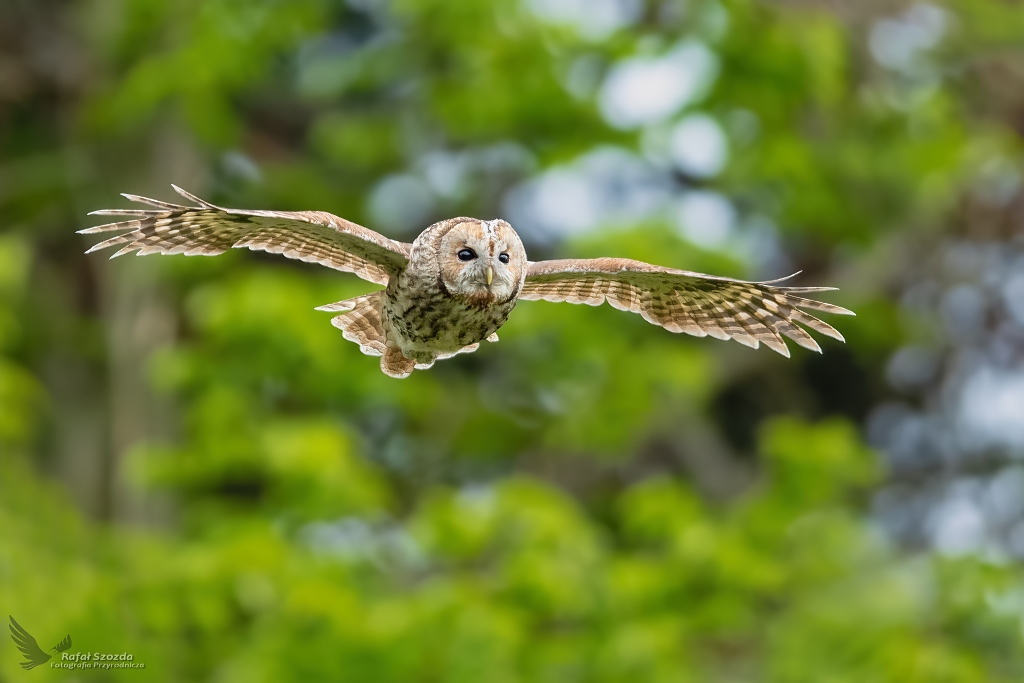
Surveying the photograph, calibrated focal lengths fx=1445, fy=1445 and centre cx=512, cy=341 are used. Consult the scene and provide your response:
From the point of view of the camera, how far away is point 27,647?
7.95 meters

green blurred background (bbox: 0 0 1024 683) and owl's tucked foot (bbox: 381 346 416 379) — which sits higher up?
green blurred background (bbox: 0 0 1024 683)

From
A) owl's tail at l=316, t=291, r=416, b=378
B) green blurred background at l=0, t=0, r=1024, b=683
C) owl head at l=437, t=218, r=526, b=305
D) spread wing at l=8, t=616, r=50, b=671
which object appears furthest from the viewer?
green blurred background at l=0, t=0, r=1024, b=683

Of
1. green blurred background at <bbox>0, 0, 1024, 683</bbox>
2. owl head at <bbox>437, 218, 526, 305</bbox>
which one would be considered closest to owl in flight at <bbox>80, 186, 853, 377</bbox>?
owl head at <bbox>437, 218, 526, 305</bbox>

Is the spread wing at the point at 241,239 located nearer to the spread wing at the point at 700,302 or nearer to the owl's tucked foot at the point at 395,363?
the owl's tucked foot at the point at 395,363

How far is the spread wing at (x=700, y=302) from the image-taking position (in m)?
4.73

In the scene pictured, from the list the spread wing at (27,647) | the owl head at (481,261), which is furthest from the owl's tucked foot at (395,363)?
the spread wing at (27,647)

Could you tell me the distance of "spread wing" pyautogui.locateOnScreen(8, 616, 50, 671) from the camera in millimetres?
7867

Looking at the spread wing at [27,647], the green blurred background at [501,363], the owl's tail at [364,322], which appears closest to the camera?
the owl's tail at [364,322]

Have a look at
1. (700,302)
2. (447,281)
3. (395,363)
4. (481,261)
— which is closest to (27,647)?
(395,363)

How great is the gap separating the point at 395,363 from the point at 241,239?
0.59 m

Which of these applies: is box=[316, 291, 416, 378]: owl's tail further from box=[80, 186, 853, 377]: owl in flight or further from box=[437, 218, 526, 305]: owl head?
box=[437, 218, 526, 305]: owl head

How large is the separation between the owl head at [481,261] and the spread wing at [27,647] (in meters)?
4.86

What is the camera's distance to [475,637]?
9656mm

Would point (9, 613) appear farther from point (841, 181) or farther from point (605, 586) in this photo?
point (841, 181)
